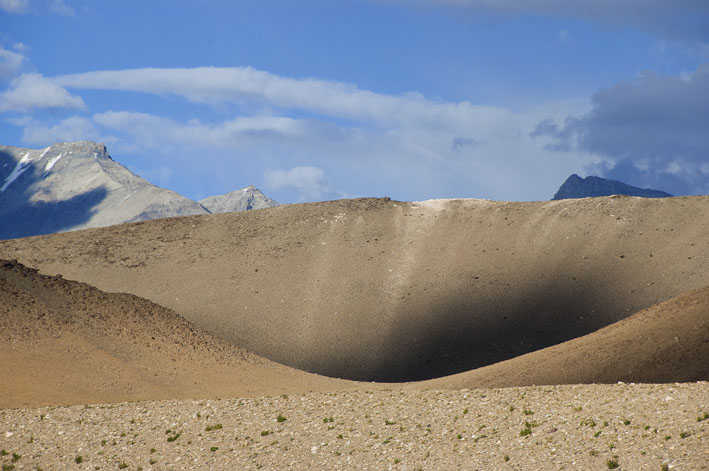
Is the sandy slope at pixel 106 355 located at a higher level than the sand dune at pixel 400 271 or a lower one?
lower

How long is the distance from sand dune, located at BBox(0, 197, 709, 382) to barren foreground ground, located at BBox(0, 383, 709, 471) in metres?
28.2

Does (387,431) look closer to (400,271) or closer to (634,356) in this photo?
(634,356)

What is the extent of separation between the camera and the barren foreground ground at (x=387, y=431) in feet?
71.5

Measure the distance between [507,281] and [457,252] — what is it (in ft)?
26.8

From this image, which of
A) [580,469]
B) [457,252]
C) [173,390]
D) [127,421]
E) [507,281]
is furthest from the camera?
[457,252]

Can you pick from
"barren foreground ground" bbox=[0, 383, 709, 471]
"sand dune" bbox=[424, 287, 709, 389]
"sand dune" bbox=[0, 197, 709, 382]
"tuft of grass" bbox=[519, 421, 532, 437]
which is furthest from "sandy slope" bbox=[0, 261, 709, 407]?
"tuft of grass" bbox=[519, 421, 532, 437]

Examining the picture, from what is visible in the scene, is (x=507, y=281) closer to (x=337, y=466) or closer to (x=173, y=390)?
(x=173, y=390)

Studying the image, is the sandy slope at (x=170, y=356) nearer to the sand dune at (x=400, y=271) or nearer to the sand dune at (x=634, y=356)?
the sand dune at (x=634, y=356)

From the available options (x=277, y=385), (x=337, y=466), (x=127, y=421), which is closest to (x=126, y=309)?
(x=277, y=385)

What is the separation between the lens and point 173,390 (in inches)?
1695

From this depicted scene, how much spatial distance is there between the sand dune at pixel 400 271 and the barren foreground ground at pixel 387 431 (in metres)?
28.2

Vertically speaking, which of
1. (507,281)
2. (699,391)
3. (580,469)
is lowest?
(580,469)

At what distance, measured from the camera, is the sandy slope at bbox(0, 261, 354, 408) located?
39969 millimetres

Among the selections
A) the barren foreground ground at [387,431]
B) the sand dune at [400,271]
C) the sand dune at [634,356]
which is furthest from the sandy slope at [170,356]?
the sand dune at [400,271]
